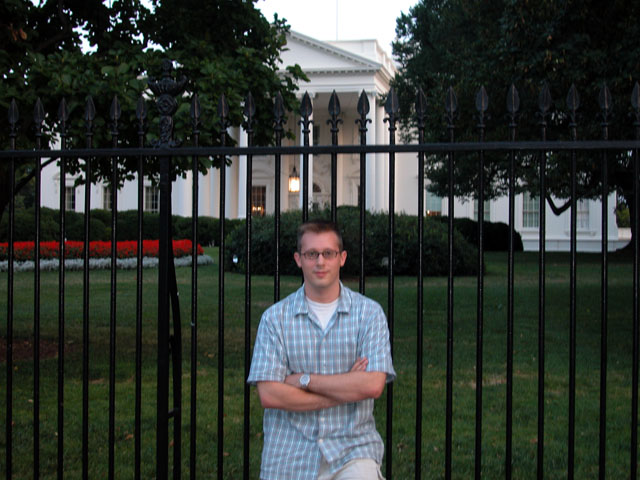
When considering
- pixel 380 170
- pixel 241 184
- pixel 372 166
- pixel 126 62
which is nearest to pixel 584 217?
pixel 380 170

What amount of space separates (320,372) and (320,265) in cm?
43

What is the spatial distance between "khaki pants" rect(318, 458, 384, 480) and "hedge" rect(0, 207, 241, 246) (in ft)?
62.7

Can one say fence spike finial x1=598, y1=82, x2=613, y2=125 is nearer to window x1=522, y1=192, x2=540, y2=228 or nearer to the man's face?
the man's face

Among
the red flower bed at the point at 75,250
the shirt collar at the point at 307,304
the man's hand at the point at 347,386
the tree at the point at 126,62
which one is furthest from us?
the red flower bed at the point at 75,250

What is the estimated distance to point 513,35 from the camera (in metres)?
12.6

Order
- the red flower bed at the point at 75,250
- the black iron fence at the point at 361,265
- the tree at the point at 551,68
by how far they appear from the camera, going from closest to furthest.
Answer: the black iron fence at the point at 361,265 → the tree at the point at 551,68 → the red flower bed at the point at 75,250

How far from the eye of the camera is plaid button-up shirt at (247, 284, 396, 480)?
2.73 m

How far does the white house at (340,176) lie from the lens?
3731cm

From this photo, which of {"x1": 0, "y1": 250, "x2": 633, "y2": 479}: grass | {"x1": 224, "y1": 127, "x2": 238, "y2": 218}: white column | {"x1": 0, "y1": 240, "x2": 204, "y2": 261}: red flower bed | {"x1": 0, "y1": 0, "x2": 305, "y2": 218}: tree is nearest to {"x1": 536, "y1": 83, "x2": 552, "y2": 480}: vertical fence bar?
{"x1": 0, "y1": 250, "x2": 633, "y2": 479}: grass

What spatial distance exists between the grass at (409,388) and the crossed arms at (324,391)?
83cm

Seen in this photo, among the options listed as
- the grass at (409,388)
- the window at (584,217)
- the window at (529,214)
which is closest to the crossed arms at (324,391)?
the grass at (409,388)

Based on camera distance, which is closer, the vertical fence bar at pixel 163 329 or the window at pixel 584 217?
the vertical fence bar at pixel 163 329

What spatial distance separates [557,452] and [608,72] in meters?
8.20

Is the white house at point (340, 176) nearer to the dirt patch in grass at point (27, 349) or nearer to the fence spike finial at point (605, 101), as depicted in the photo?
the dirt patch in grass at point (27, 349)
